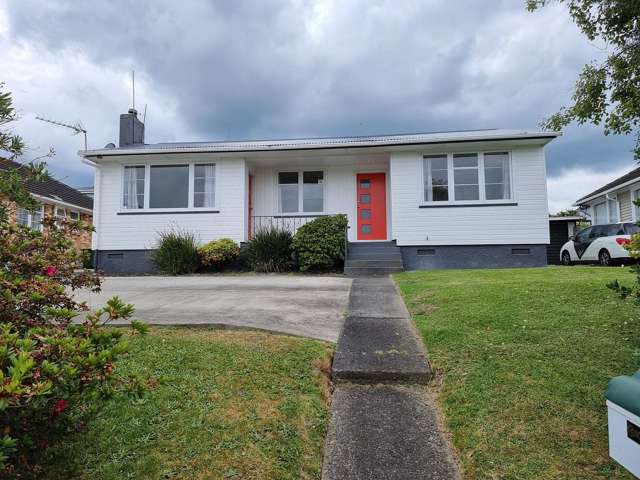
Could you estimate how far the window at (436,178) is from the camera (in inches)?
460

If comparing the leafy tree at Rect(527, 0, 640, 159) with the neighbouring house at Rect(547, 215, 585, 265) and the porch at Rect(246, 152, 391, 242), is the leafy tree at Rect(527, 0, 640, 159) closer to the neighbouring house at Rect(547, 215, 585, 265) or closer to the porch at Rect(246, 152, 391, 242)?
the porch at Rect(246, 152, 391, 242)

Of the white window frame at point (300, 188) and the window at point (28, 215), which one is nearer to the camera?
the window at point (28, 215)

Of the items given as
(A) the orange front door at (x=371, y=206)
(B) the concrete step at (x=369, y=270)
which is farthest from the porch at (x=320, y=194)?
(B) the concrete step at (x=369, y=270)

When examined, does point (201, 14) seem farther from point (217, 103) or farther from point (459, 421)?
point (459, 421)

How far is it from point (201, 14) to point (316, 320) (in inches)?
343

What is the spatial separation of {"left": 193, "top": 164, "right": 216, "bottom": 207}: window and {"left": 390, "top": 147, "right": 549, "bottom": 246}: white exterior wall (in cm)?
595

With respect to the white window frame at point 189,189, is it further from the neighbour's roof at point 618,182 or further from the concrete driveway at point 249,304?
the neighbour's roof at point 618,182

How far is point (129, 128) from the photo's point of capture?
15.1 metres

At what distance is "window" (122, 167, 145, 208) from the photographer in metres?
12.6

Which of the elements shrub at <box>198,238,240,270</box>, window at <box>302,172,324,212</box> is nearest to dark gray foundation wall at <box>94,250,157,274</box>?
shrub at <box>198,238,240,270</box>

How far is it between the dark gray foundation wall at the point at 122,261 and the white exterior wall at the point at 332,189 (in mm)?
4046

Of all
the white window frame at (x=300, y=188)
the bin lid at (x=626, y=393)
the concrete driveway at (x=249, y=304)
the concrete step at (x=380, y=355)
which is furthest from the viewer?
the white window frame at (x=300, y=188)

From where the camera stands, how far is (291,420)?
2365 millimetres

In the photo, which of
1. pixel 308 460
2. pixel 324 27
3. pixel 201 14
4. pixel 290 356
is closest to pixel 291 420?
pixel 308 460
